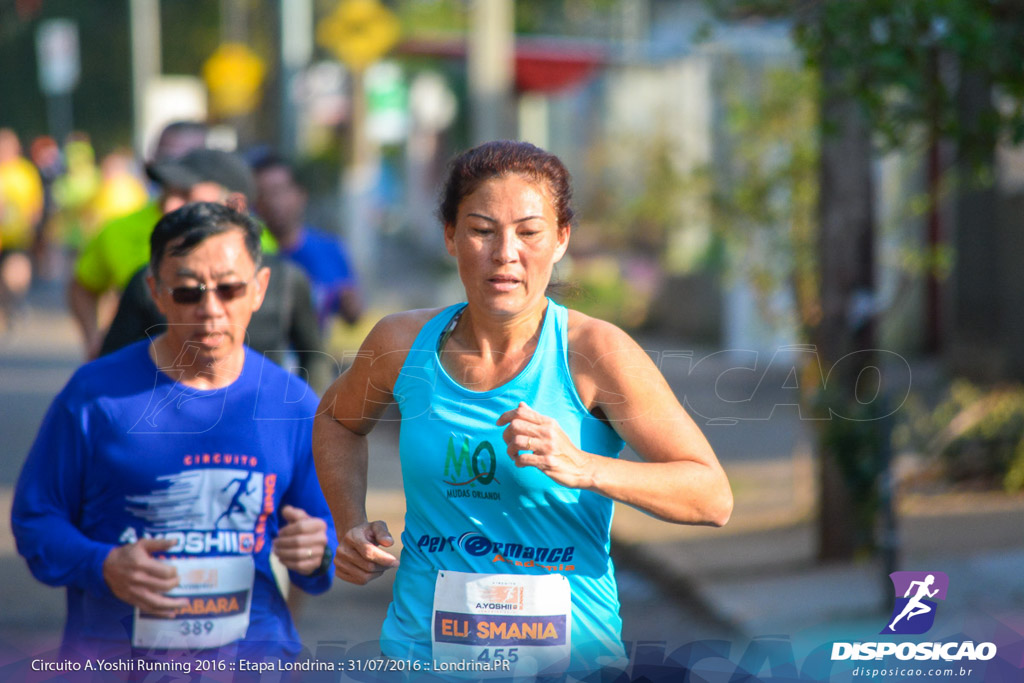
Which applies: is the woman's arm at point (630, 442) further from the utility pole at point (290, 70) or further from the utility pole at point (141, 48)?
the utility pole at point (141, 48)

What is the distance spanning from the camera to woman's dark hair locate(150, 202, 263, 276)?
3219mm

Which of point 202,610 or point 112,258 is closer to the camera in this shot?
point 202,610

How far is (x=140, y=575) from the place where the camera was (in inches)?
116

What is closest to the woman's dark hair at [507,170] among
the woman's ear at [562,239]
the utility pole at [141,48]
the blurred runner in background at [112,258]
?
the woman's ear at [562,239]

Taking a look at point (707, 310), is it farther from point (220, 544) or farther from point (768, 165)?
point (220, 544)

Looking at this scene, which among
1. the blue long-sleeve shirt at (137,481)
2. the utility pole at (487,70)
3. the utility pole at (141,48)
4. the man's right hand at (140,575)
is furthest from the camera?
the utility pole at (141,48)

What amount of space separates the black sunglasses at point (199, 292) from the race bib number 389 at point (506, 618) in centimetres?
99

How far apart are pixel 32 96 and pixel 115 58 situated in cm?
452

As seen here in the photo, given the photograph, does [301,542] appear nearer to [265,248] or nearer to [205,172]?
[265,248]

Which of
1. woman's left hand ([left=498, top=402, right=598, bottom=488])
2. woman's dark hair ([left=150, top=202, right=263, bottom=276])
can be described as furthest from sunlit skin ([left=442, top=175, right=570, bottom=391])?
woman's dark hair ([left=150, top=202, right=263, bottom=276])

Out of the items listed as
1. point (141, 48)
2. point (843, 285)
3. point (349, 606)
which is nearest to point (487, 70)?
point (843, 285)

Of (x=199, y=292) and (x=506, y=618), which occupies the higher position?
(x=199, y=292)

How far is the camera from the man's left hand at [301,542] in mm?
3029

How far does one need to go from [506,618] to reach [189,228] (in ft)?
4.25
